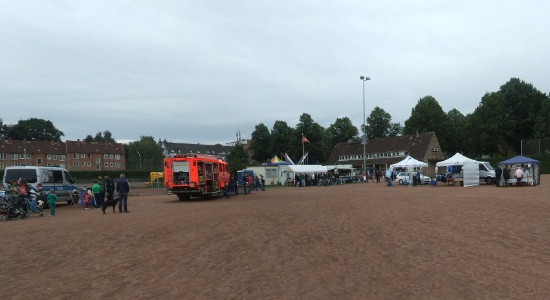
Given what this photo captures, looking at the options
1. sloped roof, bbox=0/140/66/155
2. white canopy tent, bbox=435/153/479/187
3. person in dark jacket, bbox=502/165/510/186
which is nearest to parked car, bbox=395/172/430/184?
white canopy tent, bbox=435/153/479/187

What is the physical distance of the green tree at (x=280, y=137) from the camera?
95.2m

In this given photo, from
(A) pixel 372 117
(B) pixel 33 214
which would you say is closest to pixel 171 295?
(B) pixel 33 214

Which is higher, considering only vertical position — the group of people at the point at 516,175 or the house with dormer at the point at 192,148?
the house with dormer at the point at 192,148

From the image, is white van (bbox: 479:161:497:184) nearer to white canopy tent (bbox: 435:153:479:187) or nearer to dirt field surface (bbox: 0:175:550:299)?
white canopy tent (bbox: 435:153:479:187)

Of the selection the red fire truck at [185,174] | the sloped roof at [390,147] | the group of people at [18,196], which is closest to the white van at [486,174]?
the red fire truck at [185,174]

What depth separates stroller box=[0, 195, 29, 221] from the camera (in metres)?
16.2

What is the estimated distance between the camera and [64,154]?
313 ft

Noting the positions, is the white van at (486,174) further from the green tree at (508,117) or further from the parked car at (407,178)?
the green tree at (508,117)

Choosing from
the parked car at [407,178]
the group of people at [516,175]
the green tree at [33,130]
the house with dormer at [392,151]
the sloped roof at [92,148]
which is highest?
the green tree at [33,130]

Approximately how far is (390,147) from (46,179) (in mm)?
63902

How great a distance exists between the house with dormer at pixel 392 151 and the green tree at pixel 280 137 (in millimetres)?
12700

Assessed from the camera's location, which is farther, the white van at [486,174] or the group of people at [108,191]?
the white van at [486,174]

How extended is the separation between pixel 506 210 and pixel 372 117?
3157 inches

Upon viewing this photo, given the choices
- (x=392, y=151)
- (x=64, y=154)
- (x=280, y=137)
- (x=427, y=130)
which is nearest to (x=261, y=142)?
(x=280, y=137)
